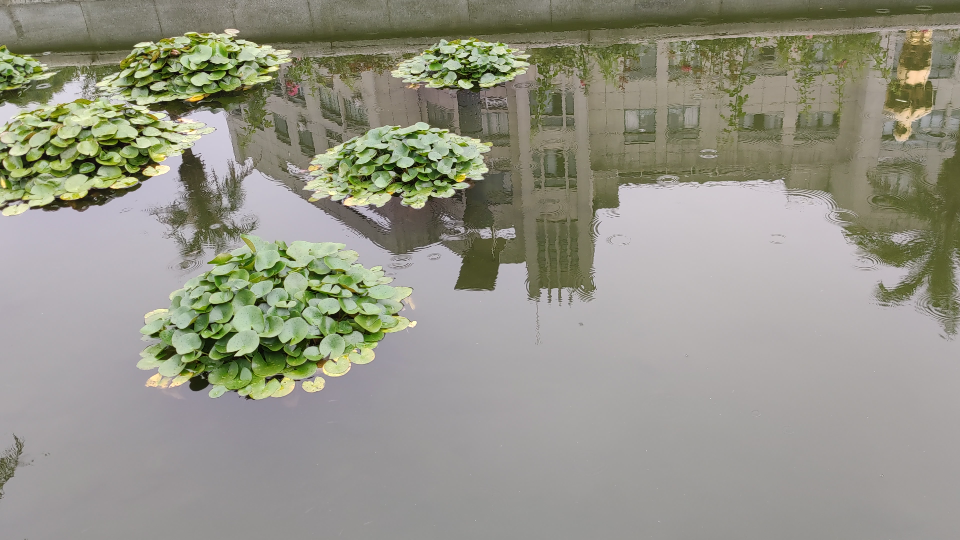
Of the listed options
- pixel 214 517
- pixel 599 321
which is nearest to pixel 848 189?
pixel 599 321

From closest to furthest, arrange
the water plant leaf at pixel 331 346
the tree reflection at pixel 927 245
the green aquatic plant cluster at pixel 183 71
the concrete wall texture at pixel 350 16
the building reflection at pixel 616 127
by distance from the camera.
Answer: the water plant leaf at pixel 331 346, the tree reflection at pixel 927 245, the building reflection at pixel 616 127, the green aquatic plant cluster at pixel 183 71, the concrete wall texture at pixel 350 16

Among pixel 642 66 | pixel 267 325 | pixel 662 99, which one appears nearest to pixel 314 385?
pixel 267 325

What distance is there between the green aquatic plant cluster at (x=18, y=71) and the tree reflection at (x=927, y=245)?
1493cm

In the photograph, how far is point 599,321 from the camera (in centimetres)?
580

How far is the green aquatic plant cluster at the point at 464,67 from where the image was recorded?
11.9 metres

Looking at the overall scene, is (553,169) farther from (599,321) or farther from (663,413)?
(663,413)

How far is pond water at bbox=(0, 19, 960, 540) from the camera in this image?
4273 millimetres

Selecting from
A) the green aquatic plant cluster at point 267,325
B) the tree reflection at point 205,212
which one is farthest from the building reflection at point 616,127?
the green aquatic plant cluster at point 267,325

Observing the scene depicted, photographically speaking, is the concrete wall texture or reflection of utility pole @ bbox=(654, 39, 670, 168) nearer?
reflection of utility pole @ bbox=(654, 39, 670, 168)

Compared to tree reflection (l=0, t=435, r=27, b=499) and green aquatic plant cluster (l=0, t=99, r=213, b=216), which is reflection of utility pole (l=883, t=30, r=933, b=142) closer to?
tree reflection (l=0, t=435, r=27, b=499)

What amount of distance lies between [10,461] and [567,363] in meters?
4.16

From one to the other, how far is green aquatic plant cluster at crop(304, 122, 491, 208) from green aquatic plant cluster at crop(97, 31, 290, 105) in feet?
16.3

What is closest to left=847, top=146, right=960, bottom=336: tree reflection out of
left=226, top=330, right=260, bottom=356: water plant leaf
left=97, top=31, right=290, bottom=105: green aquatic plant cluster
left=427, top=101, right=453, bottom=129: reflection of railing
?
left=226, top=330, right=260, bottom=356: water plant leaf

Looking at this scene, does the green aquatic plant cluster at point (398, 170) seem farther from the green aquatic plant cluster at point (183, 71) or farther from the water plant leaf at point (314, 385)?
the green aquatic plant cluster at point (183, 71)
